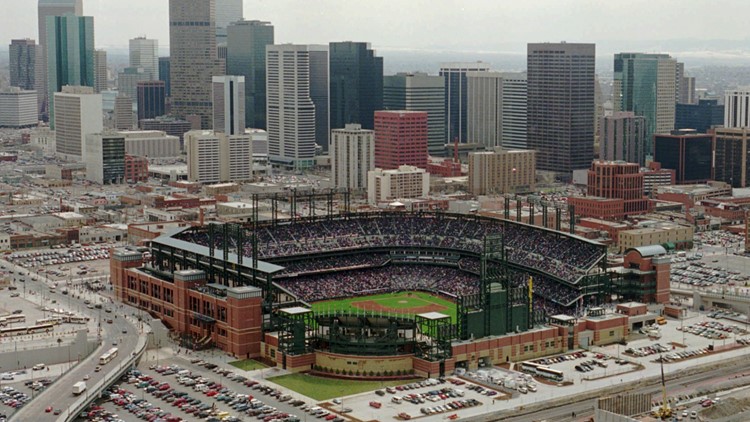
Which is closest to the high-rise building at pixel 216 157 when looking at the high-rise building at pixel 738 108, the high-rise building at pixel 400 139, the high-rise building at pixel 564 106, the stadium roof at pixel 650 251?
the high-rise building at pixel 400 139

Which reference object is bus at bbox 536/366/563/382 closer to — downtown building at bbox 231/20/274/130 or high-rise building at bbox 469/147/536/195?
high-rise building at bbox 469/147/536/195

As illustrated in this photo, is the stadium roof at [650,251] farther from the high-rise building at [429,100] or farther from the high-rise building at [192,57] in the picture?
the high-rise building at [192,57]

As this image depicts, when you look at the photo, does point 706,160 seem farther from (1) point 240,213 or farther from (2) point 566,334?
(2) point 566,334

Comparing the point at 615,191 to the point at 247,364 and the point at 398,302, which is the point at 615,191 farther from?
the point at 247,364

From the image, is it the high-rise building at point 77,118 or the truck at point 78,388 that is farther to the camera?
the high-rise building at point 77,118

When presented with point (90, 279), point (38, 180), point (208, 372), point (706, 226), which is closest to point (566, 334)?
point (208, 372)
